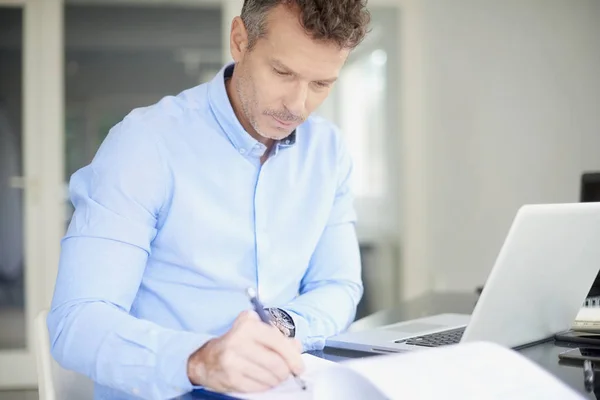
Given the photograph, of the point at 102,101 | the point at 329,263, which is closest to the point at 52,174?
the point at 102,101

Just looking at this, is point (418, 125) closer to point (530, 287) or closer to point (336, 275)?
point (336, 275)

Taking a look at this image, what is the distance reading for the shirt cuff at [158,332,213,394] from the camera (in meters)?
0.94

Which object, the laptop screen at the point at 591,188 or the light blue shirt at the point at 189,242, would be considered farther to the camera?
the laptop screen at the point at 591,188

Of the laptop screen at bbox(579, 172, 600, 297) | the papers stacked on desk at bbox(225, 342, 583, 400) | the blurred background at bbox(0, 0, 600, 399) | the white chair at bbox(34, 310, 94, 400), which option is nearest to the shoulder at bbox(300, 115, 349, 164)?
the laptop screen at bbox(579, 172, 600, 297)

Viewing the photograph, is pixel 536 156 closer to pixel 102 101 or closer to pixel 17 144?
pixel 102 101

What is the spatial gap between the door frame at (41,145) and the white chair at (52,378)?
3328 millimetres

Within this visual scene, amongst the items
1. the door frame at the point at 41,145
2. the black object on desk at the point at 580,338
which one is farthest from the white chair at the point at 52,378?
the door frame at the point at 41,145

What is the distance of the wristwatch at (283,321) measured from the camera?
1.25 metres

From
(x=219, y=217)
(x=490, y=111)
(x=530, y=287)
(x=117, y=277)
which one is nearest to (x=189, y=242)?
(x=219, y=217)

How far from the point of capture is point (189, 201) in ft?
4.34

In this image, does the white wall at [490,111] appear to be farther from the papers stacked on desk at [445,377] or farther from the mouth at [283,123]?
the papers stacked on desk at [445,377]

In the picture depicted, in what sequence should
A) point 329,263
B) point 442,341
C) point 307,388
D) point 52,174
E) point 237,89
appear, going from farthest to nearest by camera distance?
point 52,174
point 329,263
point 237,89
point 442,341
point 307,388

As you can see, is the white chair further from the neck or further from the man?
the neck

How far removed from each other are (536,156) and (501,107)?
39 centimetres
